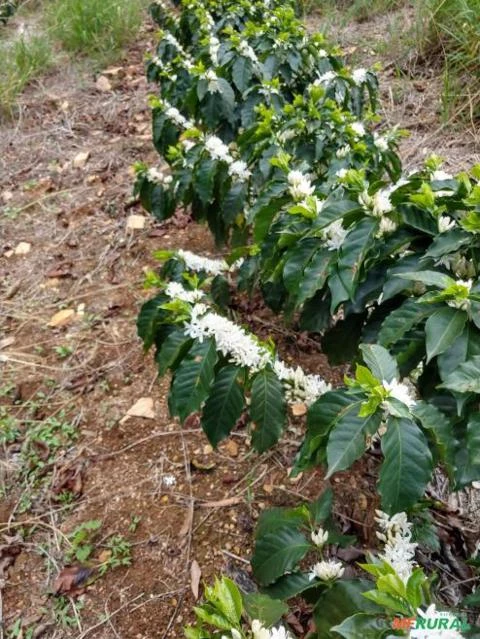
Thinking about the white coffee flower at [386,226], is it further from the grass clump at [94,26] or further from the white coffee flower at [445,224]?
the grass clump at [94,26]

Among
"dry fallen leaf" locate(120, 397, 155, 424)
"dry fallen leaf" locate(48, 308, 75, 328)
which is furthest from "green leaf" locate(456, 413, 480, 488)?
"dry fallen leaf" locate(48, 308, 75, 328)

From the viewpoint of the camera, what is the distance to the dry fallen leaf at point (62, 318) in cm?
279

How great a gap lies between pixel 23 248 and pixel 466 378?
9.65 feet

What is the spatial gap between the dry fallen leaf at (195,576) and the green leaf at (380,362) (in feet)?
3.44

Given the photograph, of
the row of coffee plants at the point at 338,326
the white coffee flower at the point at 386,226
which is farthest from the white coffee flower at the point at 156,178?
the white coffee flower at the point at 386,226

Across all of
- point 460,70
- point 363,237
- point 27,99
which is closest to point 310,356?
point 363,237

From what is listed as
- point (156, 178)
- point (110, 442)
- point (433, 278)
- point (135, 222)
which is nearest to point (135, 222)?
point (135, 222)

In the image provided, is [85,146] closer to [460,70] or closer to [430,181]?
[460,70]

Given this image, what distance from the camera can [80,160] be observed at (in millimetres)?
3922

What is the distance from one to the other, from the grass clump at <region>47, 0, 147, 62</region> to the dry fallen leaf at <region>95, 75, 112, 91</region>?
31 centimetres

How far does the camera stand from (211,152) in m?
2.04

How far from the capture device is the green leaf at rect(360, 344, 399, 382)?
962mm

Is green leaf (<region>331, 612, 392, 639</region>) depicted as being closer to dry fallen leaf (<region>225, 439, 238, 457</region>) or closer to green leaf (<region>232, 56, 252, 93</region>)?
dry fallen leaf (<region>225, 439, 238, 457</region>)

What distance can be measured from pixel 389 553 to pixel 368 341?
423 mm
